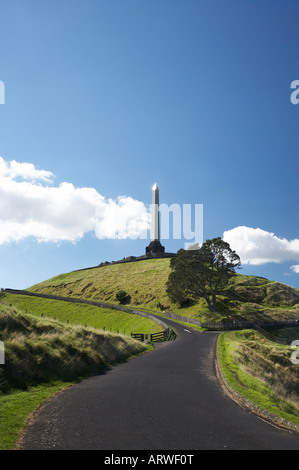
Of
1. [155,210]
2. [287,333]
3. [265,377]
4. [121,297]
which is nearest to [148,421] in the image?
[265,377]

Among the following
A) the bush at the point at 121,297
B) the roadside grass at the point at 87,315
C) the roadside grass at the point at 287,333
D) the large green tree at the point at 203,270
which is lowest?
the roadside grass at the point at 287,333

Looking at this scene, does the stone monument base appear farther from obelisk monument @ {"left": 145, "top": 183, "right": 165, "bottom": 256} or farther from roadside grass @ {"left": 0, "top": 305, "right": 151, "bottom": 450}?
roadside grass @ {"left": 0, "top": 305, "right": 151, "bottom": 450}

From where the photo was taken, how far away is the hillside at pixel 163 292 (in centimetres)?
6375

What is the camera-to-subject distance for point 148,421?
821 centimetres

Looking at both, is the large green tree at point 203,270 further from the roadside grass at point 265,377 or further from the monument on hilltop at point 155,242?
the monument on hilltop at point 155,242

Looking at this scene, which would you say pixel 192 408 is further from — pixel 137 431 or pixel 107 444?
pixel 107 444

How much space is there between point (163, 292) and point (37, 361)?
221ft

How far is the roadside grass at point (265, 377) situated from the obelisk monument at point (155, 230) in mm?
79833

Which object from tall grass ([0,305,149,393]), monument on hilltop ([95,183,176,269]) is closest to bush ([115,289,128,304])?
monument on hilltop ([95,183,176,269])

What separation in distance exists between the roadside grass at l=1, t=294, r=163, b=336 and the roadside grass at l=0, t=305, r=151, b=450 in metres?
24.7

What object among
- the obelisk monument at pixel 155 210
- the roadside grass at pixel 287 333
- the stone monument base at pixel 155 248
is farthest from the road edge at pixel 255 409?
the stone monument base at pixel 155 248

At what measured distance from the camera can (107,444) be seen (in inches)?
262

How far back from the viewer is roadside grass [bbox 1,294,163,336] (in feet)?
164
